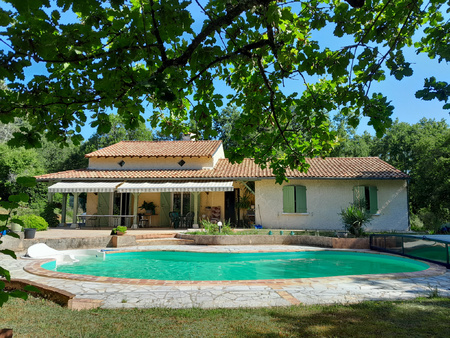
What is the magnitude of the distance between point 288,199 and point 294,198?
0.41 m

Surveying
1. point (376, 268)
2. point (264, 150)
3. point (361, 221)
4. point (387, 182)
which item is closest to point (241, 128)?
point (264, 150)

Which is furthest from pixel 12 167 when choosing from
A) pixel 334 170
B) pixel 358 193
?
pixel 358 193

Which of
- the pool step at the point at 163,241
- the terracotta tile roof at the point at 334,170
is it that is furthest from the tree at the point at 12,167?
the terracotta tile roof at the point at 334,170

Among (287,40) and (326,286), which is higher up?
(287,40)

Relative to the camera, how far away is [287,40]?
15.3 ft

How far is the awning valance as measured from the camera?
19750 mm

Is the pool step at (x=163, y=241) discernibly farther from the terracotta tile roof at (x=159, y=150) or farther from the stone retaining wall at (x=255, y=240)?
the terracotta tile roof at (x=159, y=150)

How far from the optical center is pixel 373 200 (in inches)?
796

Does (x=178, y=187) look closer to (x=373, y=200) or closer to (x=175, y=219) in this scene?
(x=175, y=219)

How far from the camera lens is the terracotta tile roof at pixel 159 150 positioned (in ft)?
76.7

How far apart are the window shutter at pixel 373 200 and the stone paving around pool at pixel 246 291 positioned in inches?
470

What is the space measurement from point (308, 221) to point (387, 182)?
5.87m

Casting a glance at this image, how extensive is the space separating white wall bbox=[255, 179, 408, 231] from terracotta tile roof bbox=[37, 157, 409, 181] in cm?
67

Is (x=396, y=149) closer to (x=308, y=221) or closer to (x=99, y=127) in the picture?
(x=308, y=221)
